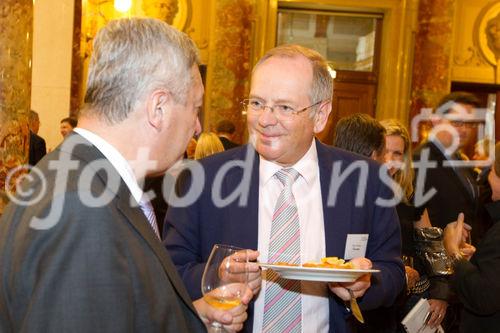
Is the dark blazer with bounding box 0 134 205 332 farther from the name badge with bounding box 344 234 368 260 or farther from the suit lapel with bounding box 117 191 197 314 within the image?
the name badge with bounding box 344 234 368 260

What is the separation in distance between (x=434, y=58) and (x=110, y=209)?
950 centimetres

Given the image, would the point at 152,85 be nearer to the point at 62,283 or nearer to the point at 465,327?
the point at 62,283

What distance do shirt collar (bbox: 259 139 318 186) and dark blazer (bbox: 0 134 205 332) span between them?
40.0 inches

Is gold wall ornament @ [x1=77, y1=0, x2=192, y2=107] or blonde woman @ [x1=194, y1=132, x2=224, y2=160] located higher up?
gold wall ornament @ [x1=77, y1=0, x2=192, y2=107]

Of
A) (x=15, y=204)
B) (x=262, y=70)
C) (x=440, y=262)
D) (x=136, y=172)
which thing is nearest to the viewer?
(x=15, y=204)

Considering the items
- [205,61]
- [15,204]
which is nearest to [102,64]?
[15,204]

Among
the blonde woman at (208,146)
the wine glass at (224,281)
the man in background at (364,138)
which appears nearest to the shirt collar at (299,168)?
the wine glass at (224,281)

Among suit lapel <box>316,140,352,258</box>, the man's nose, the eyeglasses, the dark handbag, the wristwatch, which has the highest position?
the eyeglasses

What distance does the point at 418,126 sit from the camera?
390 inches

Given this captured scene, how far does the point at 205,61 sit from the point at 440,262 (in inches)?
288

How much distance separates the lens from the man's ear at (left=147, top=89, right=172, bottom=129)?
1.51 m

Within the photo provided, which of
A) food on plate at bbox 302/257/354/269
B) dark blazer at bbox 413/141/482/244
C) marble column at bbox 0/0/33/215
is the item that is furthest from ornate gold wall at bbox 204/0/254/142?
food on plate at bbox 302/257/354/269

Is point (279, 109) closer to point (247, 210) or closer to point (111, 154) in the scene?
point (247, 210)

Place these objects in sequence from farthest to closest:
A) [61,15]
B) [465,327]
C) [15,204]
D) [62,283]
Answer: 1. [61,15]
2. [465,327]
3. [15,204]
4. [62,283]
